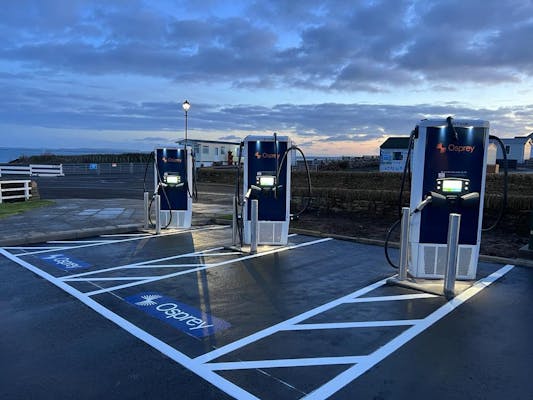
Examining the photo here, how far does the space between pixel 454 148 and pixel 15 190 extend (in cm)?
1555

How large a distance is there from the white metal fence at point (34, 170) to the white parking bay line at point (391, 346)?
117 ft

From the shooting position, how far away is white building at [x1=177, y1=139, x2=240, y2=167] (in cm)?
4475

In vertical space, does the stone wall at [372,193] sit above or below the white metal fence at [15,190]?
above

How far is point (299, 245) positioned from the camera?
845cm

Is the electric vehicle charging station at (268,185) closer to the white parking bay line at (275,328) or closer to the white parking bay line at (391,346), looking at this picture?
the white parking bay line at (275,328)

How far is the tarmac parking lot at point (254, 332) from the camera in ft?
Result: 10.4

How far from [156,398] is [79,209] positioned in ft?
39.7

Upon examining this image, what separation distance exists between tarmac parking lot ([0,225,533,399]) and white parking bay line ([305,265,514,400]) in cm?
1

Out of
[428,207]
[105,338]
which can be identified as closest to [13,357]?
[105,338]

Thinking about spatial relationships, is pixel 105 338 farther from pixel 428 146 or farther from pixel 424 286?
pixel 428 146

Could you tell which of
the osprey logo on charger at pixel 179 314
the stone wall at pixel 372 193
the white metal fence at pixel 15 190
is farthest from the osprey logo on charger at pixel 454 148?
the white metal fence at pixel 15 190

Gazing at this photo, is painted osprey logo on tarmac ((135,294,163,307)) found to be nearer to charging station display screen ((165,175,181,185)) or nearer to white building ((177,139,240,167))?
charging station display screen ((165,175,181,185))

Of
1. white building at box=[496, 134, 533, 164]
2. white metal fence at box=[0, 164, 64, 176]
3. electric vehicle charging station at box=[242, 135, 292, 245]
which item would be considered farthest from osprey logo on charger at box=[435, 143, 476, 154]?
white building at box=[496, 134, 533, 164]

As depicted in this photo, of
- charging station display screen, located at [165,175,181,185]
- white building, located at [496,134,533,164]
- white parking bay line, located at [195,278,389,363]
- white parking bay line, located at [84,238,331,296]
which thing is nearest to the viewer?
white parking bay line, located at [195,278,389,363]
